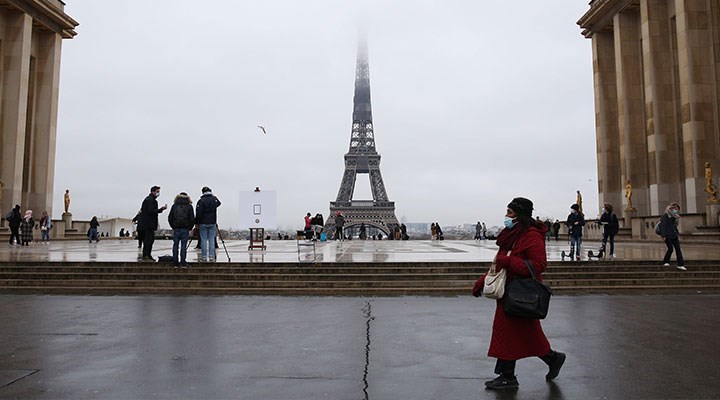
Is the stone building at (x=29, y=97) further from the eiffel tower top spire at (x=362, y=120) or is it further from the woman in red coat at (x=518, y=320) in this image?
the eiffel tower top spire at (x=362, y=120)

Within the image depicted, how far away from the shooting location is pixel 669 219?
12.6m

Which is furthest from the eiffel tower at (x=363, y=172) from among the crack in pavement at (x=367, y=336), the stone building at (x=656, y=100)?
the crack in pavement at (x=367, y=336)

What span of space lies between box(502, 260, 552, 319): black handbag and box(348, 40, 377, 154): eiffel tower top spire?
304ft

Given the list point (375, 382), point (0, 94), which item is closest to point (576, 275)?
point (375, 382)

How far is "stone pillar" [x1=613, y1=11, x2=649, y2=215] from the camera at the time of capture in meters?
35.7

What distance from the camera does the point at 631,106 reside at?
36.1 metres

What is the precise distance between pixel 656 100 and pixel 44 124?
42.2 meters

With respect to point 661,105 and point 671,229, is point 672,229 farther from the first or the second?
point 661,105

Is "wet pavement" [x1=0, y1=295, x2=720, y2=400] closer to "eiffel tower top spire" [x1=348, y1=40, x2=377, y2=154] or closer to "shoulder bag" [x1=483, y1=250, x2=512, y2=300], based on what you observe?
"shoulder bag" [x1=483, y1=250, x2=512, y2=300]

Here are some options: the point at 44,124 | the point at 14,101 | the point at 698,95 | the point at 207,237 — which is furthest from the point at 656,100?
the point at 44,124

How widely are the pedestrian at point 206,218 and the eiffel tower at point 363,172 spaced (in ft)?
189

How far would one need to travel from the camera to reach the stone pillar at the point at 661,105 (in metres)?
31.9

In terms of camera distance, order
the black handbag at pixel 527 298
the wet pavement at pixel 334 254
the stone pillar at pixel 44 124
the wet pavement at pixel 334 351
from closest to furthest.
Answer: the black handbag at pixel 527 298
the wet pavement at pixel 334 351
the wet pavement at pixel 334 254
the stone pillar at pixel 44 124

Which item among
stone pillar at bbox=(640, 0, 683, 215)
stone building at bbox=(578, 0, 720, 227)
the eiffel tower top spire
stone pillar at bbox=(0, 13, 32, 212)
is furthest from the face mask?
the eiffel tower top spire
